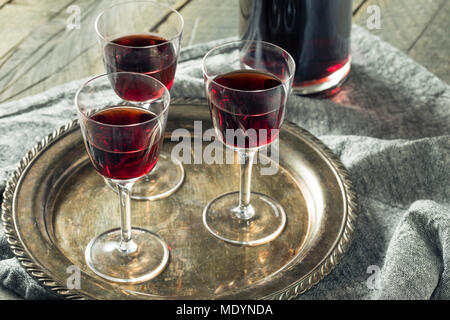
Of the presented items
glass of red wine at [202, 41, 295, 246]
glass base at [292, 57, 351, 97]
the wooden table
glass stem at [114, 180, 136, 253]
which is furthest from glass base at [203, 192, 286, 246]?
the wooden table

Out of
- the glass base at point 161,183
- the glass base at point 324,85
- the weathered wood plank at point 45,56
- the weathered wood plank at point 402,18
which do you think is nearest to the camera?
the glass base at point 161,183

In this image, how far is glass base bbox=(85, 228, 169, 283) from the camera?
0.83 m

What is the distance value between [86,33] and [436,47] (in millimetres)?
670

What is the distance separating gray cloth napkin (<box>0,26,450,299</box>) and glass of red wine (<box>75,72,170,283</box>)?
0.31ft

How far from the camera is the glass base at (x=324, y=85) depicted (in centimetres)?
112

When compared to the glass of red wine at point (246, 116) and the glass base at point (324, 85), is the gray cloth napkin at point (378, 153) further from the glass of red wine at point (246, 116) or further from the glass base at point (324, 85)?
the glass of red wine at point (246, 116)

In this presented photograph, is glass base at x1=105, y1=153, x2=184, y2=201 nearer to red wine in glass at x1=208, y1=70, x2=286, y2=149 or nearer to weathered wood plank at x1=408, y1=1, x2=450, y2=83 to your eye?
red wine in glass at x1=208, y1=70, x2=286, y2=149

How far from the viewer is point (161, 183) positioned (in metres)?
0.98

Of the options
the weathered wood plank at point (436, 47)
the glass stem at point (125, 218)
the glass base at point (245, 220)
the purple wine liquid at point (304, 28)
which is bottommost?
the weathered wood plank at point (436, 47)

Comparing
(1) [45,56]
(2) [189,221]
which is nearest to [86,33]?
(1) [45,56]

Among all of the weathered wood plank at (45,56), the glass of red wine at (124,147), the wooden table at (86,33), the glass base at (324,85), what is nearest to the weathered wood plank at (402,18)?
the wooden table at (86,33)

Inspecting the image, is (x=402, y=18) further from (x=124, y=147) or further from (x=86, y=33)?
(x=124, y=147)

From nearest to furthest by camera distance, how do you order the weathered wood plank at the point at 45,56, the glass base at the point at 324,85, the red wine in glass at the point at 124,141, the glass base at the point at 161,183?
1. the red wine in glass at the point at 124,141
2. the glass base at the point at 161,183
3. the glass base at the point at 324,85
4. the weathered wood plank at the point at 45,56

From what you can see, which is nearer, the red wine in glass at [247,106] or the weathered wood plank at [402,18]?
the red wine in glass at [247,106]
